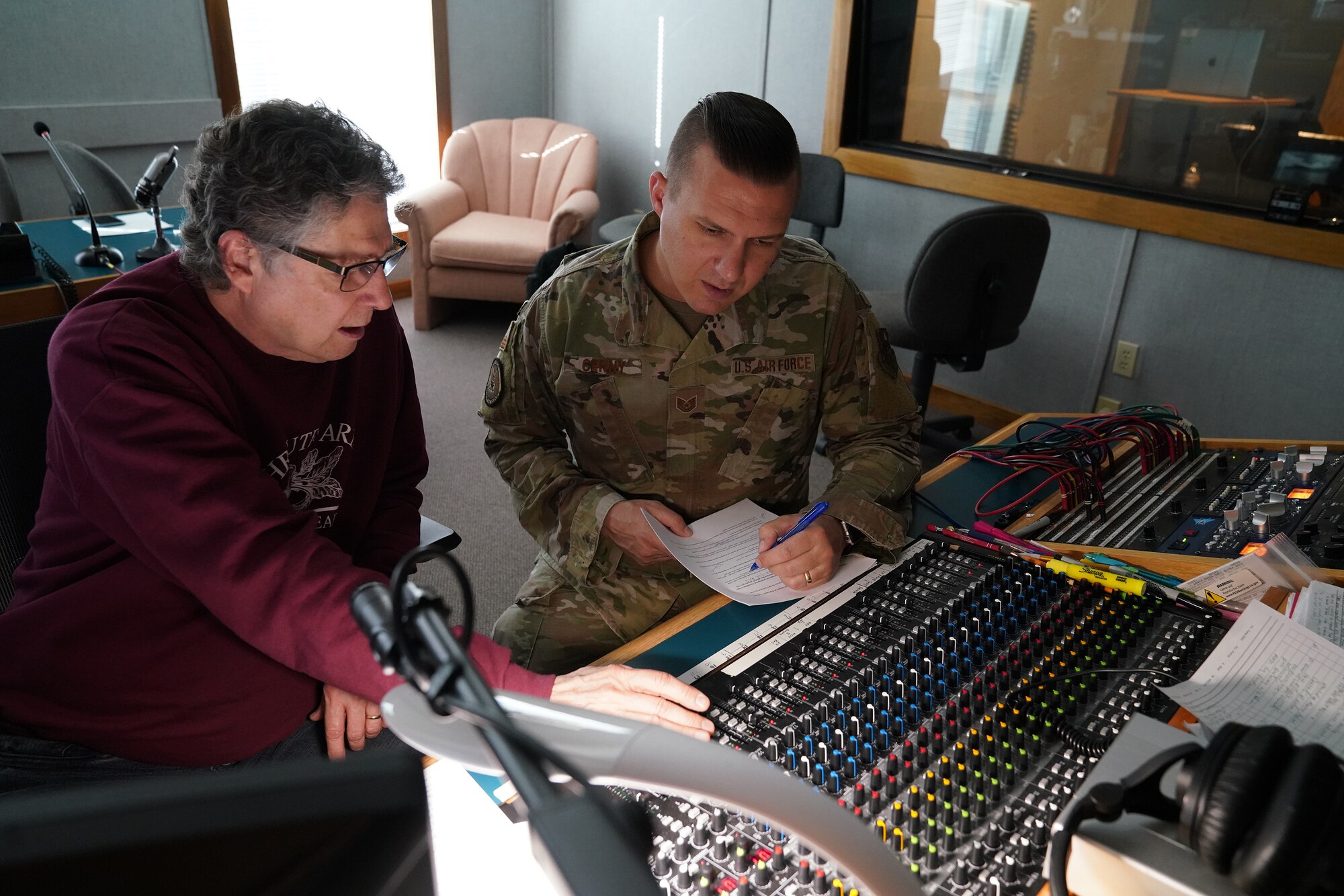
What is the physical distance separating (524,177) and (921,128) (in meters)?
2.18

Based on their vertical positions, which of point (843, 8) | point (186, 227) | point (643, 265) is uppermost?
point (843, 8)

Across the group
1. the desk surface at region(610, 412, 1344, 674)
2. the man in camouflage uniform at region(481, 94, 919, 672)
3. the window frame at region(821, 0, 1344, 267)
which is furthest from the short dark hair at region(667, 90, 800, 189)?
the window frame at region(821, 0, 1344, 267)

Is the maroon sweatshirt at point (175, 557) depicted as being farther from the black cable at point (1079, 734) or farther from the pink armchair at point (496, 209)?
the pink armchair at point (496, 209)

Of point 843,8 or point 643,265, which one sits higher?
point 843,8

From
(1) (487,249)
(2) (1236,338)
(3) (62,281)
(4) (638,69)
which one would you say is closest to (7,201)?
(3) (62,281)

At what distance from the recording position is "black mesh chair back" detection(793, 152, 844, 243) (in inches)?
146

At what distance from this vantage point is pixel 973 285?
2.88 m

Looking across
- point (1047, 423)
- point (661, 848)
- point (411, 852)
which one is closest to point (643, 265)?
point (1047, 423)

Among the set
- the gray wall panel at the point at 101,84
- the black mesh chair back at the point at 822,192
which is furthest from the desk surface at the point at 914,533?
the gray wall panel at the point at 101,84

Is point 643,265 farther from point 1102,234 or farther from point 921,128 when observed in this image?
point 921,128

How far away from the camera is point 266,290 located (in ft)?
3.54

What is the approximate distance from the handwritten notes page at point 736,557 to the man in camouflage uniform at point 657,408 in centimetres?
7

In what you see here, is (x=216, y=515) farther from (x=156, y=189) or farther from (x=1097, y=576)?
(x=156, y=189)

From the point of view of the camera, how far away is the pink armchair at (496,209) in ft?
14.4
